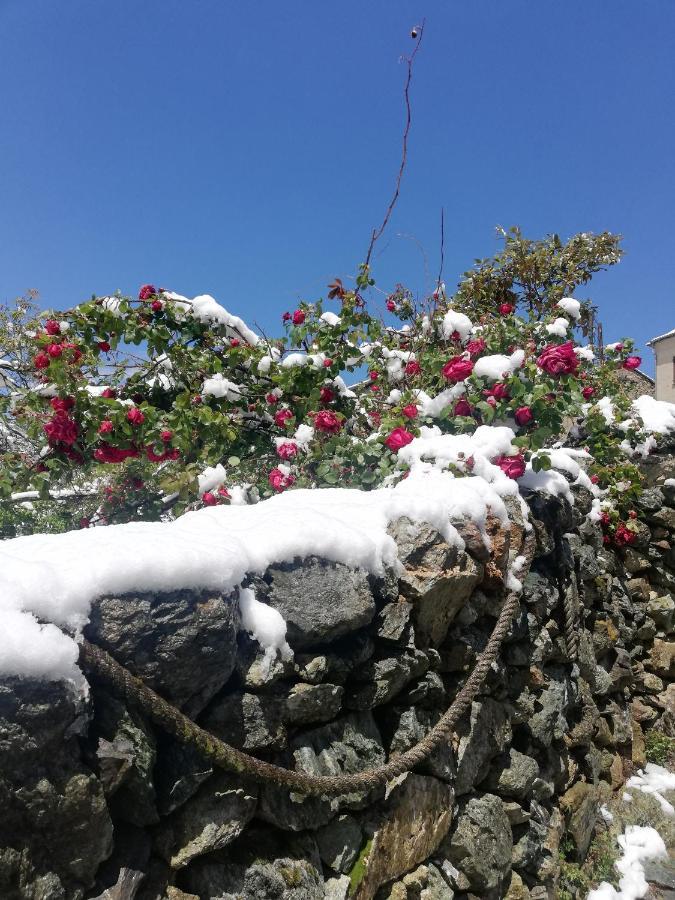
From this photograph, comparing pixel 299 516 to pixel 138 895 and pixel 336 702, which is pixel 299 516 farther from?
pixel 138 895

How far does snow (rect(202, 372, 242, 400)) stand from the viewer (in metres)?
3.71

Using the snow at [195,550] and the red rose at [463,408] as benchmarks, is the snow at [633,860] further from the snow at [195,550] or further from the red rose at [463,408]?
the red rose at [463,408]

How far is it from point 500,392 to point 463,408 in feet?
0.78

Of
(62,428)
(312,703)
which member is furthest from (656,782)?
(62,428)

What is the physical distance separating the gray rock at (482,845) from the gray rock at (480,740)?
0.29ft

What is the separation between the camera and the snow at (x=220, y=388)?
12.2 ft

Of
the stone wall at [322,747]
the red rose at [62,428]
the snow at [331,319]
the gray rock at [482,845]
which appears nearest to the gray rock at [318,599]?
the stone wall at [322,747]

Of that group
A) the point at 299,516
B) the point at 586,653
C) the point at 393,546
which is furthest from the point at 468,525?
the point at 586,653

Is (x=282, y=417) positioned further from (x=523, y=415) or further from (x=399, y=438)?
(x=523, y=415)

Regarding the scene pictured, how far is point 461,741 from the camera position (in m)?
2.28

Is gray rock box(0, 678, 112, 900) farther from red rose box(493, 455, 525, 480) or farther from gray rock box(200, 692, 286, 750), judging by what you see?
red rose box(493, 455, 525, 480)

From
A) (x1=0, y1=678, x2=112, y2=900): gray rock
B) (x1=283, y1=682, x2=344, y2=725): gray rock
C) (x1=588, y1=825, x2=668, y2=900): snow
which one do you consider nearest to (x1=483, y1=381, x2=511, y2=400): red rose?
(x1=283, y1=682, x2=344, y2=725): gray rock

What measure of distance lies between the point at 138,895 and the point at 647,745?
4697mm

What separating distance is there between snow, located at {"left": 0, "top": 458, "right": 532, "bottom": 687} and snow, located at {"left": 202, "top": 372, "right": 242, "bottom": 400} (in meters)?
1.63
